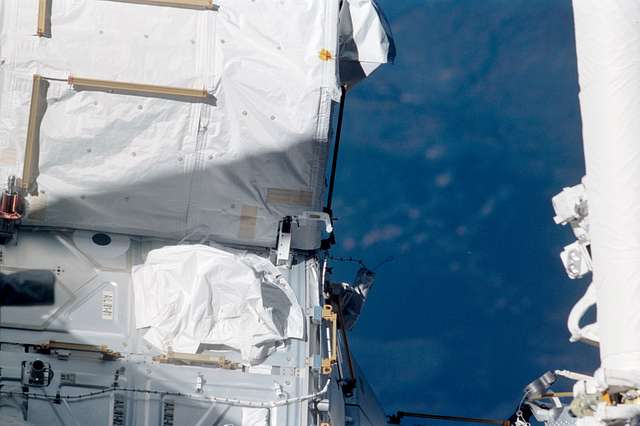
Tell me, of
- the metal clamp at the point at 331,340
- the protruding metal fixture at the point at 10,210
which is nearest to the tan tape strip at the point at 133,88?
the protruding metal fixture at the point at 10,210

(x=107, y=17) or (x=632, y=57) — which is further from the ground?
(x=107, y=17)

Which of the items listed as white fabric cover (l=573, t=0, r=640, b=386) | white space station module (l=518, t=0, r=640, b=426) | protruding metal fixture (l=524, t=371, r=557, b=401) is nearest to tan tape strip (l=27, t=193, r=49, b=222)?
protruding metal fixture (l=524, t=371, r=557, b=401)

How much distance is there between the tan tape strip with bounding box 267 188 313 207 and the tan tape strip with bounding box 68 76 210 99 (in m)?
1.29

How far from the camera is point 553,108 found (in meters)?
18.4

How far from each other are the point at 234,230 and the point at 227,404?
199cm

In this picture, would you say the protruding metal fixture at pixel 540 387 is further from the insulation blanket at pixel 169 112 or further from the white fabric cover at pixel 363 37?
the white fabric cover at pixel 363 37

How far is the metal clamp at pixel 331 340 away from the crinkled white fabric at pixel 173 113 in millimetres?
1199

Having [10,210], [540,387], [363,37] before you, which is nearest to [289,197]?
[363,37]

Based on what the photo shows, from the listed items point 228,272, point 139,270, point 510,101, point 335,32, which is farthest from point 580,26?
point 510,101

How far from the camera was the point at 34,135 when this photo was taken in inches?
459

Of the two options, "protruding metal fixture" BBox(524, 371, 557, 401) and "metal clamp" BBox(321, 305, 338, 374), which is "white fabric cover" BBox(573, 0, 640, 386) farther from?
"metal clamp" BBox(321, 305, 338, 374)

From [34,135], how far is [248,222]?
7.89ft

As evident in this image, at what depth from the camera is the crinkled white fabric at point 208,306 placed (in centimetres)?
1131

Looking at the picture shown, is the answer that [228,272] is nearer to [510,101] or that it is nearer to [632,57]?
[632,57]
